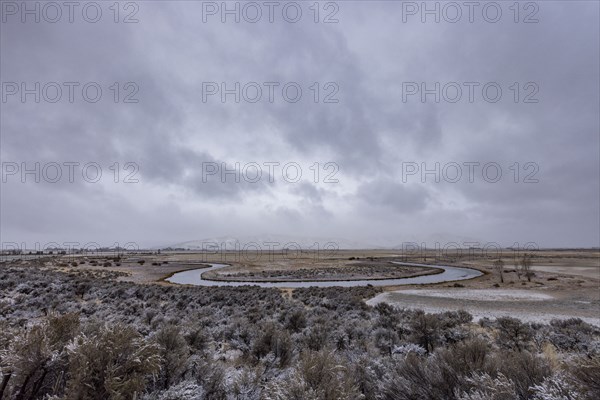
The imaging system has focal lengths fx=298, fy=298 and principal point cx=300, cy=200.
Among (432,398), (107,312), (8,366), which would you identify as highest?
(8,366)

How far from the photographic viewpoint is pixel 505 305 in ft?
72.4

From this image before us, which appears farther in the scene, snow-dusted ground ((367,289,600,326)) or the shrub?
snow-dusted ground ((367,289,600,326))

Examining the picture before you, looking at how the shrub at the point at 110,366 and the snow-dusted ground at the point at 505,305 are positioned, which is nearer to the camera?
the shrub at the point at 110,366

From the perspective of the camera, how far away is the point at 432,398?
4621 mm

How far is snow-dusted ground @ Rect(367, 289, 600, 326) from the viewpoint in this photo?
18562 mm

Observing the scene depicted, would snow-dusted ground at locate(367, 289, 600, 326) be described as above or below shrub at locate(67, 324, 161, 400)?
below

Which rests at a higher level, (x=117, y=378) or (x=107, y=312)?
(x=117, y=378)

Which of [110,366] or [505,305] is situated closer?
[110,366]

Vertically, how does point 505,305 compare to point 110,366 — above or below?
below

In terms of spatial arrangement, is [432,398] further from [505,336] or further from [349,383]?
[505,336]

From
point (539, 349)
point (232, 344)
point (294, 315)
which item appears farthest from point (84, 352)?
point (539, 349)

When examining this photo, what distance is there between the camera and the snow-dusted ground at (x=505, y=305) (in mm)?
18562

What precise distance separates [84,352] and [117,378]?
2.28ft

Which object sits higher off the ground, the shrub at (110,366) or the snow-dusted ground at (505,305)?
the shrub at (110,366)
